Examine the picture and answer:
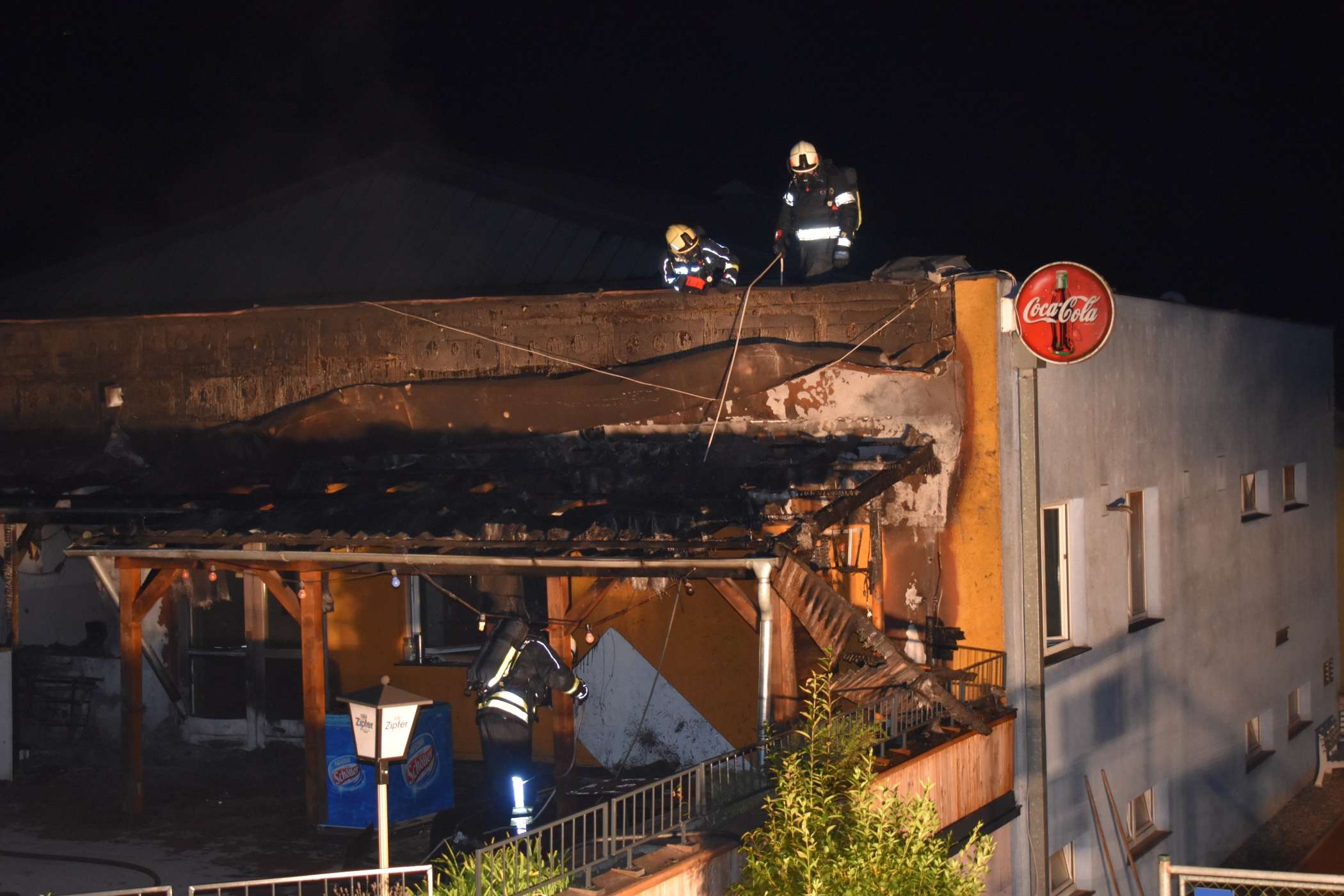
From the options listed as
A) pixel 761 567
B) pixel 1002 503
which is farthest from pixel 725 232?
pixel 761 567

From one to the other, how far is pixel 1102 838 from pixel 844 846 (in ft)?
22.5

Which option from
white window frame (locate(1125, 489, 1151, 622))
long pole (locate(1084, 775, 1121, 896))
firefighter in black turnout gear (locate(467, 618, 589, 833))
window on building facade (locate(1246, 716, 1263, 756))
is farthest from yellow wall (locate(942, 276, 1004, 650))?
window on building facade (locate(1246, 716, 1263, 756))

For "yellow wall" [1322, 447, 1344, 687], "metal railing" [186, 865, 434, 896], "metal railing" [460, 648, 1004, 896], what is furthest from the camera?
"yellow wall" [1322, 447, 1344, 687]

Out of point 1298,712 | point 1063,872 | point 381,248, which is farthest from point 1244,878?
point 1298,712

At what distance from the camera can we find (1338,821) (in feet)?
58.7

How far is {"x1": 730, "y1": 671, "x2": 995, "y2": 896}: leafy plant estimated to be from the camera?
6.36 meters

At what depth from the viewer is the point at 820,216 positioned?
13.4m

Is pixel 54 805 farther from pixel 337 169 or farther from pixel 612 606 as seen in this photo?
pixel 337 169

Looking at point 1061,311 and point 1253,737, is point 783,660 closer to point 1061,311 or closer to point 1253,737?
point 1061,311

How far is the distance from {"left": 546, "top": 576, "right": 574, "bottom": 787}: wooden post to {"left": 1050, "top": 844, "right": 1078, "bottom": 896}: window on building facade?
14.5 ft

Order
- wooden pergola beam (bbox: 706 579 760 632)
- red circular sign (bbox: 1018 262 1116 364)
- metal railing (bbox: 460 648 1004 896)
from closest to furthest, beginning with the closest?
metal railing (bbox: 460 648 1004 896) → red circular sign (bbox: 1018 262 1116 364) → wooden pergola beam (bbox: 706 579 760 632)

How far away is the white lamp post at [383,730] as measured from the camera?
7.43 m

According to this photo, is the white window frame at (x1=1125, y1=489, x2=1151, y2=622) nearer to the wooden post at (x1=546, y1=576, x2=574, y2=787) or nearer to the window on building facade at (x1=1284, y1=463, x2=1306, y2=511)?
the wooden post at (x1=546, y1=576, x2=574, y2=787)

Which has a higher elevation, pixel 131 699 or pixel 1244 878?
pixel 131 699
